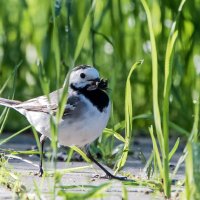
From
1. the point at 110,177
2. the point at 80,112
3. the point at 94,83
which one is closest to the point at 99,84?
the point at 94,83

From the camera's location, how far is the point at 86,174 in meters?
5.18

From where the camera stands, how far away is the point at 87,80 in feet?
18.8

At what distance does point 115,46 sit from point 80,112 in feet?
7.19

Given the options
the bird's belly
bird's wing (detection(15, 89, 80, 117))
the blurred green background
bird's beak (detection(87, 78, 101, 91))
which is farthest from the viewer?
the blurred green background

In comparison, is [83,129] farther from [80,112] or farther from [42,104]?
[42,104]

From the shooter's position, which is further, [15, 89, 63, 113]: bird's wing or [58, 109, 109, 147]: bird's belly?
[15, 89, 63, 113]: bird's wing

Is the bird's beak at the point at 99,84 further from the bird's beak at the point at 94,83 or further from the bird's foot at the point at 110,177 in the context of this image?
the bird's foot at the point at 110,177

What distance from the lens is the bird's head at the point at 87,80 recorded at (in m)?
5.68

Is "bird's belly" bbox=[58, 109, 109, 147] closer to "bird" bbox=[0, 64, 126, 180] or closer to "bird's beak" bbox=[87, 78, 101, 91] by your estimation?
"bird" bbox=[0, 64, 126, 180]

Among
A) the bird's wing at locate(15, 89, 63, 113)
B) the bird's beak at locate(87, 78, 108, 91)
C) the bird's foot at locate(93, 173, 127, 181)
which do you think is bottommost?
the bird's foot at locate(93, 173, 127, 181)

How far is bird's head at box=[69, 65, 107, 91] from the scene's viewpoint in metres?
5.68

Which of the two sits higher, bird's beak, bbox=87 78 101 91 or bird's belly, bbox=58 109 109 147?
bird's beak, bbox=87 78 101 91

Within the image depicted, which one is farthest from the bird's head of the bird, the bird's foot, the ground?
the bird's foot

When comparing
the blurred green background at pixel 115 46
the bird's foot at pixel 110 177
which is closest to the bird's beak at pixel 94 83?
the bird's foot at pixel 110 177
